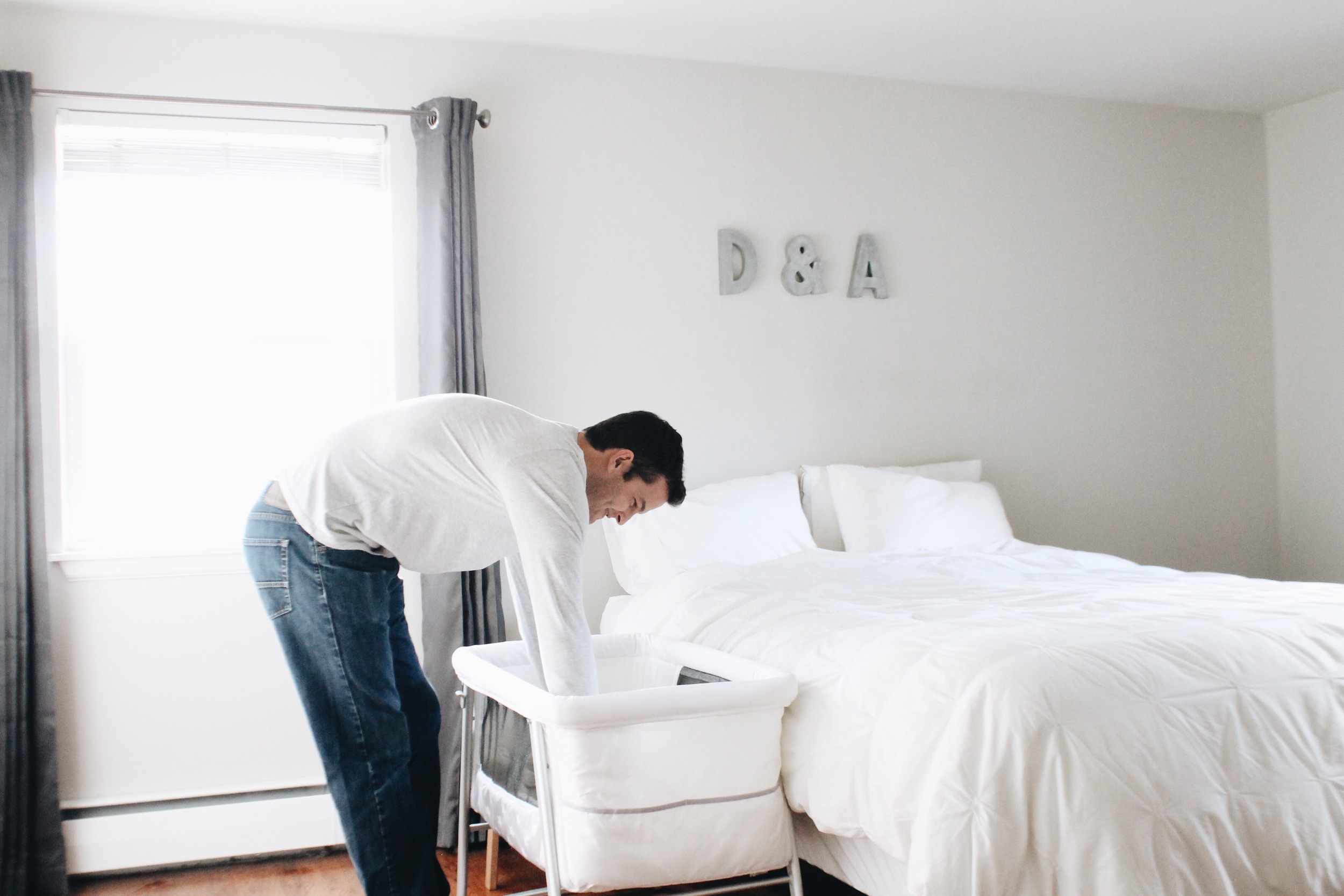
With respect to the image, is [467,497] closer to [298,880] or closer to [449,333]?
[449,333]

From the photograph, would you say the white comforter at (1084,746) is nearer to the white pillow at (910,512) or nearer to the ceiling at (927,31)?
the white pillow at (910,512)

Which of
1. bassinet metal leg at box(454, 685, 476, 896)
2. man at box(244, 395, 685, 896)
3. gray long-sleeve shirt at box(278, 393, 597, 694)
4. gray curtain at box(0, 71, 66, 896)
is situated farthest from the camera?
gray curtain at box(0, 71, 66, 896)

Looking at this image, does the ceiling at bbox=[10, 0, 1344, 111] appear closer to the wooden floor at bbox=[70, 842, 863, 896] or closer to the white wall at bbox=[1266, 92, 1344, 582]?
the white wall at bbox=[1266, 92, 1344, 582]

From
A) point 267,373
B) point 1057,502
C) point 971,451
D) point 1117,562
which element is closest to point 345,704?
point 267,373

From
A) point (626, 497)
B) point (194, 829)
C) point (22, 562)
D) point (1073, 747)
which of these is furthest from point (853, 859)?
point (22, 562)

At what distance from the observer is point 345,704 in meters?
1.92

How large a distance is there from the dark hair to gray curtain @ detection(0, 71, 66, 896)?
1820 millimetres

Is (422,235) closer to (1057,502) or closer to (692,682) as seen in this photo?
(692,682)

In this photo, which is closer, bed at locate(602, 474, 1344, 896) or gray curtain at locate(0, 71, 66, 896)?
bed at locate(602, 474, 1344, 896)

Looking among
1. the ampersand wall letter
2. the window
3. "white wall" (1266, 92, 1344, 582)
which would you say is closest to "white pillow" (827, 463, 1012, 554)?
the ampersand wall letter

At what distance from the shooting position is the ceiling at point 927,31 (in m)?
3.14

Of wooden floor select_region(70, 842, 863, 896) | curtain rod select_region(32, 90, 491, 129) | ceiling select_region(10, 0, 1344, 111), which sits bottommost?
wooden floor select_region(70, 842, 863, 896)

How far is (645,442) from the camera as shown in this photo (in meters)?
1.95

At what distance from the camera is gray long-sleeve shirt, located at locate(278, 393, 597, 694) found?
1.76 metres
